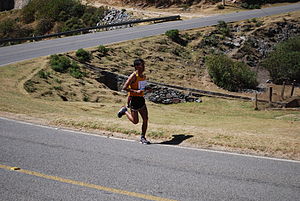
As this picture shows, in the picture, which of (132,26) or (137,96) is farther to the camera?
(132,26)

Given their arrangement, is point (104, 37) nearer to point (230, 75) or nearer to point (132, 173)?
point (230, 75)

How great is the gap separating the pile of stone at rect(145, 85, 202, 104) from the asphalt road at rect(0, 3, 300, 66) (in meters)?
7.65

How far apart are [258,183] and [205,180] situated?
852mm

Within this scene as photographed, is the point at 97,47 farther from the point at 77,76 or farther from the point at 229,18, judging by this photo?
the point at 229,18

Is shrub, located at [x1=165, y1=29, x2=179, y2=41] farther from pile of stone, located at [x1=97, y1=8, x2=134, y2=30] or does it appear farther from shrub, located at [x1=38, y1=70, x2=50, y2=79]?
shrub, located at [x1=38, y1=70, x2=50, y2=79]

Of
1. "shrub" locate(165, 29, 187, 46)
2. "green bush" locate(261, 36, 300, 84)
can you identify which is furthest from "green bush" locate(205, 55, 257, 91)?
"shrub" locate(165, 29, 187, 46)

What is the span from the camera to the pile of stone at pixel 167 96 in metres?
25.3

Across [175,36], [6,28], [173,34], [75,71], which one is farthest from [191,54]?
[6,28]

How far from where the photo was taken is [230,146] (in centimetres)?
851

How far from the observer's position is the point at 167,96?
25625 millimetres

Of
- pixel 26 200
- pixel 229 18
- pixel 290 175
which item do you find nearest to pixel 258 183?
pixel 290 175

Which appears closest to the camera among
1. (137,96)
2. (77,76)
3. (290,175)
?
(290,175)

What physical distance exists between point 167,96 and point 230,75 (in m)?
8.09

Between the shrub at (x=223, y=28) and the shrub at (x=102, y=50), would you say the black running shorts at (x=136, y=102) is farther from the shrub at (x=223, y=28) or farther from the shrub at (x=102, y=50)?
the shrub at (x=223, y=28)
